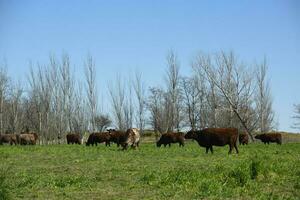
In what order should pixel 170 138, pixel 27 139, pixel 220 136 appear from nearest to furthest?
pixel 220 136
pixel 170 138
pixel 27 139

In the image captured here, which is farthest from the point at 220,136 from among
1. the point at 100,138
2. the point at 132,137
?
the point at 100,138

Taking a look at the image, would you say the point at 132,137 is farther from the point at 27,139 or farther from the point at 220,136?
the point at 27,139

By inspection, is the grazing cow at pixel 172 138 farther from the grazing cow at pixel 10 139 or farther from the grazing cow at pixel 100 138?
the grazing cow at pixel 10 139

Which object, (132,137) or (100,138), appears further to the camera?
(100,138)

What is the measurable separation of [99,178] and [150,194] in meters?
3.05

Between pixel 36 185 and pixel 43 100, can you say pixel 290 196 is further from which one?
pixel 43 100

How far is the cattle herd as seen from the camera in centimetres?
2478

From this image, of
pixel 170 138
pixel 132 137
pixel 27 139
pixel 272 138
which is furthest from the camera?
pixel 27 139

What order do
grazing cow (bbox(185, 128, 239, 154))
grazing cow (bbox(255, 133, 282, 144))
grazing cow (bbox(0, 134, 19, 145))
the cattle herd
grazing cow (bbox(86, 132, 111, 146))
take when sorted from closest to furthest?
grazing cow (bbox(185, 128, 239, 154))
the cattle herd
grazing cow (bbox(86, 132, 111, 146))
grazing cow (bbox(255, 133, 282, 144))
grazing cow (bbox(0, 134, 19, 145))

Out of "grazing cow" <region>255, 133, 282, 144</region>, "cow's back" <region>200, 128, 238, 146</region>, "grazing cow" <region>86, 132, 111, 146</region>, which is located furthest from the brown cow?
"cow's back" <region>200, 128, 238, 146</region>

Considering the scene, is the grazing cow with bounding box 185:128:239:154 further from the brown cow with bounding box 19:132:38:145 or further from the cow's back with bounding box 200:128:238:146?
the brown cow with bounding box 19:132:38:145

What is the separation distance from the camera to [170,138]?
37.5 meters

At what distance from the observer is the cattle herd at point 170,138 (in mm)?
24781

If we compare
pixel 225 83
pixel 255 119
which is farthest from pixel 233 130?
pixel 255 119
